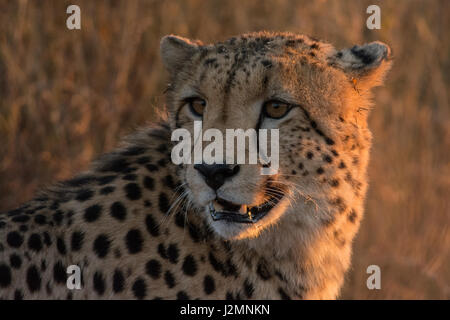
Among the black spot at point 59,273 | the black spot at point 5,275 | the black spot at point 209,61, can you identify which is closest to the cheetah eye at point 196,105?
the black spot at point 209,61

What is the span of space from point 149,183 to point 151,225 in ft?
0.60

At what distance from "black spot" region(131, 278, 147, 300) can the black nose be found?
0.49 meters

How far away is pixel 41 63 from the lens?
4.89 meters

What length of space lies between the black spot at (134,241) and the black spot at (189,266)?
0.19m

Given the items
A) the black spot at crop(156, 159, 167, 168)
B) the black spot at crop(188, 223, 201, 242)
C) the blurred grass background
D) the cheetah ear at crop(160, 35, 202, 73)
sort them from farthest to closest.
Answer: the blurred grass background → the cheetah ear at crop(160, 35, 202, 73) → the black spot at crop(156, 159, 167, 168) → the black spot at crop(188, 223, 201, 242)

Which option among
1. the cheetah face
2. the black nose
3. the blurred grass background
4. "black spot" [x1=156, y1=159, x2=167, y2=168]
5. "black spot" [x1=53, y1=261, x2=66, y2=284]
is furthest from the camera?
the blurred grass background

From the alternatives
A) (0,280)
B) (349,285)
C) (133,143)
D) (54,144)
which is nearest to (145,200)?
(133,143)

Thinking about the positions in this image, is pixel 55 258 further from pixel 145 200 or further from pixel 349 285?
pixel 349 285

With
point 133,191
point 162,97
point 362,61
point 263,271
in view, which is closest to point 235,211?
point 263,271

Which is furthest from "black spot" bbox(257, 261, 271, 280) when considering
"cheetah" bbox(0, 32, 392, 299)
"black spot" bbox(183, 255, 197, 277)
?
"black spot" bbox(183, 255, 197, 277)

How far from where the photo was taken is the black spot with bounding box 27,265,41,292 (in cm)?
275

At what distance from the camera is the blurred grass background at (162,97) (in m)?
4.77

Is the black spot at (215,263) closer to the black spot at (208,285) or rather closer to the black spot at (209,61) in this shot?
the black spot at (208,285)

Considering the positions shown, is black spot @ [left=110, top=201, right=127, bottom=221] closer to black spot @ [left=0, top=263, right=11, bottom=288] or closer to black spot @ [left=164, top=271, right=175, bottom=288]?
black spot @ [left=164, top=271, right=175, bottom=288]
